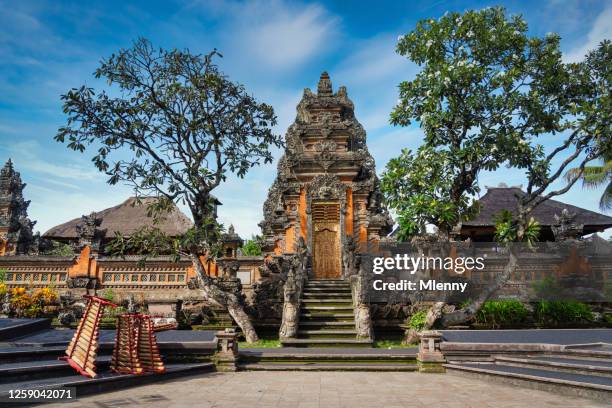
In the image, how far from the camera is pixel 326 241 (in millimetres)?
16828

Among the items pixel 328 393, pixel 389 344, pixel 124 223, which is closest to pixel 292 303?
pixel 389 344

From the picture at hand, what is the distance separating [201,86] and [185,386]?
25.1 ft

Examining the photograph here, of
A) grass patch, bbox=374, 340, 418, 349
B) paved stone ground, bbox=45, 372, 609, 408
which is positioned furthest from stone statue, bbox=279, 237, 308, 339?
paved stone ground, bbox=45, 372, 609, 408

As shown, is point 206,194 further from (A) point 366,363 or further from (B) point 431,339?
(B) point 431,339

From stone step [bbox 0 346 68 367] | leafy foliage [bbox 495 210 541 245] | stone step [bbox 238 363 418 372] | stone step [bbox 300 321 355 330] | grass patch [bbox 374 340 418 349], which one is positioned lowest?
stone step [bbox 238 363 418 372]

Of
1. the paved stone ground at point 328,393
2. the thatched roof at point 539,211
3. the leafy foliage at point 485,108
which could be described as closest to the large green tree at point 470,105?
the leafy foliage at point 485,108

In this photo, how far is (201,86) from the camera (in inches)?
449

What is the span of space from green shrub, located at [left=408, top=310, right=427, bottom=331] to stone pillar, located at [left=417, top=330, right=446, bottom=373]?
2072 millimetres

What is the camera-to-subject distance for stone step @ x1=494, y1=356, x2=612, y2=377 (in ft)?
22.5

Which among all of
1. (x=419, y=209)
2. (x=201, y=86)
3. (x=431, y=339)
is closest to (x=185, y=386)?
(x=431, y=339)

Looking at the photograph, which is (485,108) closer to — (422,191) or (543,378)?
(422,191)

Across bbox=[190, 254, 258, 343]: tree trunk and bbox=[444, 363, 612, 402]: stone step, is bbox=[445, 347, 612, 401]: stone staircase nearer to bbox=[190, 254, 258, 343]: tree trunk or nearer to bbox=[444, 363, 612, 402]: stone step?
bbox=[444, 363, 612, 402]: stone step

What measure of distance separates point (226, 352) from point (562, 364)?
Result: 21.0 feet

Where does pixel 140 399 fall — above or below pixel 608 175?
below
